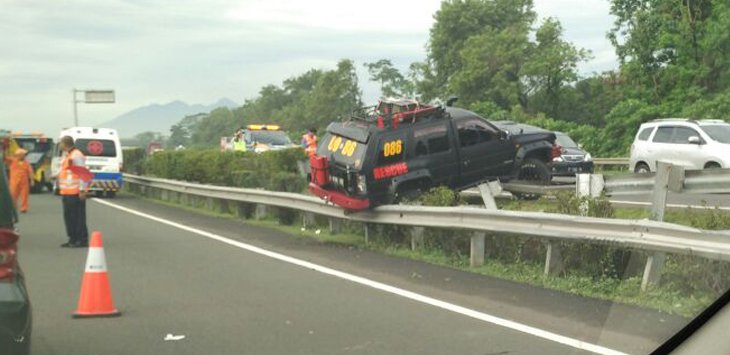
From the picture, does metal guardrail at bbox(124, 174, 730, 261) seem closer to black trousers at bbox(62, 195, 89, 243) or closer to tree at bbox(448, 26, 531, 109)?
black trousers at bbox(62, 195, 89, 243)

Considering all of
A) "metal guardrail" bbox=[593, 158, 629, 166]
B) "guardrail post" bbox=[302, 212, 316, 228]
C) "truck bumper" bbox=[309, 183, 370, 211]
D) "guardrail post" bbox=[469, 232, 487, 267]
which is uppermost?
"metal guardrail" bbox=[593, 158, 629, 166]

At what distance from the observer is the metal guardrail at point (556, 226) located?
7.45m

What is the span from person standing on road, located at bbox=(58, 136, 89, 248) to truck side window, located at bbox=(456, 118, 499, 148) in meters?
6.41

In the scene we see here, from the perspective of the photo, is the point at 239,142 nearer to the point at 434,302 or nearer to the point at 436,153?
the point at 436,153

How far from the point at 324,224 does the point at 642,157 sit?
8.41m

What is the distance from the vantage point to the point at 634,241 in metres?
8.31

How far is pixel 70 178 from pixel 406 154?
5.61 m

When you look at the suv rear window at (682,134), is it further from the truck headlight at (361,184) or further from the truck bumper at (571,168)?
Result: the truck headlight at (361,184)

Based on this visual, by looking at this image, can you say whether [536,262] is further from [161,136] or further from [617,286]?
[161,136]

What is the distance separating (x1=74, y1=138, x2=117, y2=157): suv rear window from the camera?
29.4 m

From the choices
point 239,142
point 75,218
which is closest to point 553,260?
point 75,218

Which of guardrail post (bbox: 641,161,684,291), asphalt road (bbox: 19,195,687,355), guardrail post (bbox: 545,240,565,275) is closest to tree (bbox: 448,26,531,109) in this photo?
asphalt road (bbox: 19,195,687,355)

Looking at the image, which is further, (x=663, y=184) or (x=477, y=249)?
(x=477, y=249)

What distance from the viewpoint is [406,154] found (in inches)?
554
